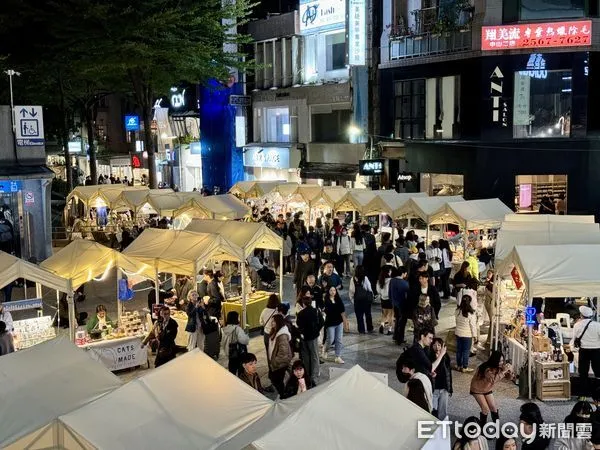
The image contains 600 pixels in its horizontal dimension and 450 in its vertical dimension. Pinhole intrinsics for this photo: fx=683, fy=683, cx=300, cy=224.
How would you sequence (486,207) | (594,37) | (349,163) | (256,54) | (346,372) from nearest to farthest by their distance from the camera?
(346,372), (486,207), (594,37), (349,163), (256,54)

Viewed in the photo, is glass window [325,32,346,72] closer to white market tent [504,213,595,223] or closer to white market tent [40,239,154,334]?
white market tent [504,213,595,223]

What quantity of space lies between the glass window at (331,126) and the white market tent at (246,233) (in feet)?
62.9

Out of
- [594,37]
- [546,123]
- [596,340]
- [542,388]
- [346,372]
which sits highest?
[594,37]

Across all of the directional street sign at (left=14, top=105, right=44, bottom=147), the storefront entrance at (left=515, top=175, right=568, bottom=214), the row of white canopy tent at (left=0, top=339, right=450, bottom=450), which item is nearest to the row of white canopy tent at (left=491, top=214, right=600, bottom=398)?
the row of white canopy tent at (left=0, top=339, right=450, bottom=450)

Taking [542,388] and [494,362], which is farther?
[542,388]

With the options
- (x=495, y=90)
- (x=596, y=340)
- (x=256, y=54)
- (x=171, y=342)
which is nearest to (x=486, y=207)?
(x=495, y=90)

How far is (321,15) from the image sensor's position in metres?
34.5

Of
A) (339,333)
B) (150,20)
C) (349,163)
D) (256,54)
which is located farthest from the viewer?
(256,54)

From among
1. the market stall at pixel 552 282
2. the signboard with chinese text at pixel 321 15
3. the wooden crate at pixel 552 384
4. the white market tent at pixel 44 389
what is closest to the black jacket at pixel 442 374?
the market stall at pixel 552 282

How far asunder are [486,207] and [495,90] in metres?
7.71

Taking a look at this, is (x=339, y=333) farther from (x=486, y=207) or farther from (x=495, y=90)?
(x=495, y=90)

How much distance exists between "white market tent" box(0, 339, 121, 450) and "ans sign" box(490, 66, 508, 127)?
20603 millimetres

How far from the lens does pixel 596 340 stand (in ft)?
33.8

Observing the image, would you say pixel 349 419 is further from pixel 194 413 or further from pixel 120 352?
pixel 120 352
